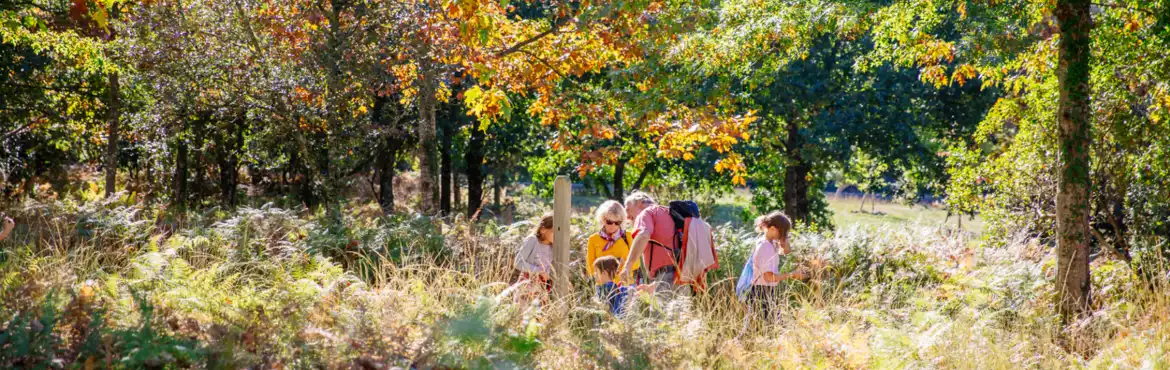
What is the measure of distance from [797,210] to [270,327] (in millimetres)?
17269

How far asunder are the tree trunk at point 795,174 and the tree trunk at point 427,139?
9.27 meters

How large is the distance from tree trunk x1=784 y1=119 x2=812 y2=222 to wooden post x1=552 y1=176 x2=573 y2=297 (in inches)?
520

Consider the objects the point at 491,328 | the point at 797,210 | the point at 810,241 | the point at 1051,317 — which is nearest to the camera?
the point at 491,328

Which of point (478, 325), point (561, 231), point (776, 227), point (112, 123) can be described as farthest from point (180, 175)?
point (478, 325)

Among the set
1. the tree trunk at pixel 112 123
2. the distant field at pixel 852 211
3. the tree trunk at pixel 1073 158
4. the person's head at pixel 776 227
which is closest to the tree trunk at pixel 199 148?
the tree trunk at pixel 112 123

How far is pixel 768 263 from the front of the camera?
236 inches

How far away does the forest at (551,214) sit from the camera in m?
4.50

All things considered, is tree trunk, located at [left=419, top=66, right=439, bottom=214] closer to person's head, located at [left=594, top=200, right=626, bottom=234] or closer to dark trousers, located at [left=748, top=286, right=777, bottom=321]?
person's head, located at [left=594, top=200, right=626, bottom=234]

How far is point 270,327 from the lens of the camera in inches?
167

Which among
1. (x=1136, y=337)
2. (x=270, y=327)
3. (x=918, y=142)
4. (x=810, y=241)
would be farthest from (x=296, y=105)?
(x=918, y=142)

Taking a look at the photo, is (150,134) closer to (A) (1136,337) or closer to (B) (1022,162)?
(B) (1022,162)

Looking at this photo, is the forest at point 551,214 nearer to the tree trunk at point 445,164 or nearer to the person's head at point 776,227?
the person's head at point 776,227

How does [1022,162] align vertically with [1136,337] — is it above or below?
above

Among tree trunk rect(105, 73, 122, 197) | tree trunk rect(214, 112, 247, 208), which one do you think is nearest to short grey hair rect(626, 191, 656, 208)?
tree trunk rect(214, 112, 247, 208)
